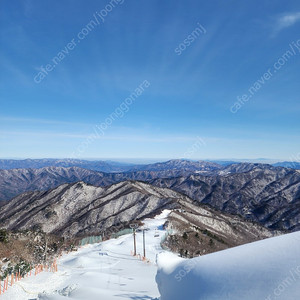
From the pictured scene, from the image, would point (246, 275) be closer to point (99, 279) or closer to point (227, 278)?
point (227, 278)

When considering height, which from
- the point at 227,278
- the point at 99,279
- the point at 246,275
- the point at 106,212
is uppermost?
the point at 106,212

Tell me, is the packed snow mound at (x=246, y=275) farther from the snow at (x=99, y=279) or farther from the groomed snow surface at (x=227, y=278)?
the snow at (x=99, y=279)

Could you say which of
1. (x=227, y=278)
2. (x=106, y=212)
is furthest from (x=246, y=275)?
(x=106, y=212)

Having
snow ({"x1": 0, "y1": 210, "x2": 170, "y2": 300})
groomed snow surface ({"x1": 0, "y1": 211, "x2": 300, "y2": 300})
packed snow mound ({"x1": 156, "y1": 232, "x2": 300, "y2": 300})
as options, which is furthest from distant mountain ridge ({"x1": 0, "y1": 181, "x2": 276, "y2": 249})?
packed snow mound ({"x1": 156, "y1": 232, "x2": 300, "y2": 300})

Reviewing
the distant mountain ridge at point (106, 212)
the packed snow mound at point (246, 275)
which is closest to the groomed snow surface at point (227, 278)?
the packed snow mound at point (246, 275)

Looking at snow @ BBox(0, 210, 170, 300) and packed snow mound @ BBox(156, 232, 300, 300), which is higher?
packed snow mound @ BBox(156, 232, 300, 300)

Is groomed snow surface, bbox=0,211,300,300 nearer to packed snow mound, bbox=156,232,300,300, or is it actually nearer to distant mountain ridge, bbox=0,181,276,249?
packed snow mound, bbox=156,232,300,300

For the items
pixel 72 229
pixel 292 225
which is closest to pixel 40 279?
pixel 72 229
